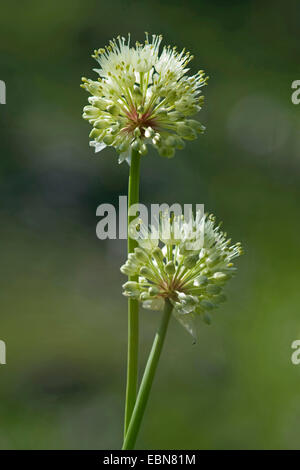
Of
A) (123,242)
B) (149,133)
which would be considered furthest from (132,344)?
(123,242)

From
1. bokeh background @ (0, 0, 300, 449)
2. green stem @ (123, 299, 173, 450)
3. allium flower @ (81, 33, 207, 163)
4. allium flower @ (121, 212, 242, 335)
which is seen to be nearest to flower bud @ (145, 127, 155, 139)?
allium flower @ (81, 33, 207, 163)

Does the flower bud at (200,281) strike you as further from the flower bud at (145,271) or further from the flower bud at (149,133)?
the flower bud at (149,133)

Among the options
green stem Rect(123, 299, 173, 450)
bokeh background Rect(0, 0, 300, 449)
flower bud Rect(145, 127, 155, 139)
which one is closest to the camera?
green stem Rect(123, 299, 173, 450)

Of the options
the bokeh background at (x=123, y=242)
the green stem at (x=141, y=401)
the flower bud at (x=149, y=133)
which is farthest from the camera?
the bokeh background at (x=123, y=242)

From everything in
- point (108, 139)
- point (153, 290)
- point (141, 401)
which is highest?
point (108, 139)

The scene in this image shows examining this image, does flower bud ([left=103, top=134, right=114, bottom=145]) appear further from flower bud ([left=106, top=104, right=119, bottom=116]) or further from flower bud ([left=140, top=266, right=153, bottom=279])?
flower bud ([left=140, top=266, right=153, bottom=279])

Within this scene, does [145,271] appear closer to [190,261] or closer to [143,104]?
[190,261]

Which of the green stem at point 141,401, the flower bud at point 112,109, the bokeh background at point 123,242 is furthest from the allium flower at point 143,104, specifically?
the bokeh background at point 123,242
